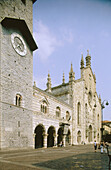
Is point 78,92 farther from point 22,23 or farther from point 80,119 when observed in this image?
point 22,23

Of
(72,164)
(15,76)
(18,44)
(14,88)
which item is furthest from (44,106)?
(72,164)

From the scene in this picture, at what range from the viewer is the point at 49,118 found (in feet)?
84.6

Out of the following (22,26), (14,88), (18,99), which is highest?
(22,26)

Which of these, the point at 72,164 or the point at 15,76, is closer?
the point at 72,164

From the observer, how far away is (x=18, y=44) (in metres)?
20.5

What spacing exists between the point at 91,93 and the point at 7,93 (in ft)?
109

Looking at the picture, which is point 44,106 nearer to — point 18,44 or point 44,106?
point 44,106

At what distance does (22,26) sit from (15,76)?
6458 mm

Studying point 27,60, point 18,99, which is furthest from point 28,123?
point 27,60

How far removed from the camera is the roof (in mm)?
18462

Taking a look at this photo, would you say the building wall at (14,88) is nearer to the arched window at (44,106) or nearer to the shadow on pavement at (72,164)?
the arched window at (44,106)

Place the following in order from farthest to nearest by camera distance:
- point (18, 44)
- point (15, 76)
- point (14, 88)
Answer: point (18, 44), point (15, 76), point (14, 88)

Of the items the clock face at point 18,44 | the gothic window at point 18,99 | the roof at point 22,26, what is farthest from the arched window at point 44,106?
the roof at point 22,26

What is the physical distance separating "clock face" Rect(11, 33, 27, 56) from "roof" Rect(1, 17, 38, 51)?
1.03 m
